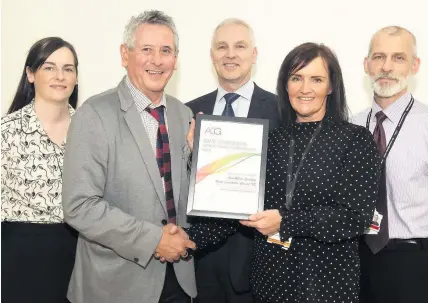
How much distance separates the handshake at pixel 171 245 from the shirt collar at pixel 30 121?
1.00 metres


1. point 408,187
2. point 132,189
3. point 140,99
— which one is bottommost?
point 132,189

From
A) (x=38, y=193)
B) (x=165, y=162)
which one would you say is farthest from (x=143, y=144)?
(x=38, y=193)

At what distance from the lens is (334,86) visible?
2.26m

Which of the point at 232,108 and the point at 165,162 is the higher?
the point at 232,108

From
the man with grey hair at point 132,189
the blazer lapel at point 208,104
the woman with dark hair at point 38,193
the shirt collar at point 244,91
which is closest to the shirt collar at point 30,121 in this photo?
the woman with dark hair at point 38,193

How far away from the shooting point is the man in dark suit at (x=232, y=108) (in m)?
2.73

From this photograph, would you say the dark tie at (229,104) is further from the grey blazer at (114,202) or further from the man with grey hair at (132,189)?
the grey blazer at (114,202)

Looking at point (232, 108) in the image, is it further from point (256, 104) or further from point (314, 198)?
point (314, 198)

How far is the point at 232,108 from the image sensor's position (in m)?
3.04

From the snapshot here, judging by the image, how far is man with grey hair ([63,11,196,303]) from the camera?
2.13 meters

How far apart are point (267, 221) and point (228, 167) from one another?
0.30m

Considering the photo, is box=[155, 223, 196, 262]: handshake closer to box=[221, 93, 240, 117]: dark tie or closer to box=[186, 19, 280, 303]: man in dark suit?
box=[186, 19, 280, 303]: man in dark suit

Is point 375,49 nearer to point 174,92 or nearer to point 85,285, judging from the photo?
point 174,92

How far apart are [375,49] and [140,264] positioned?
183 cm
